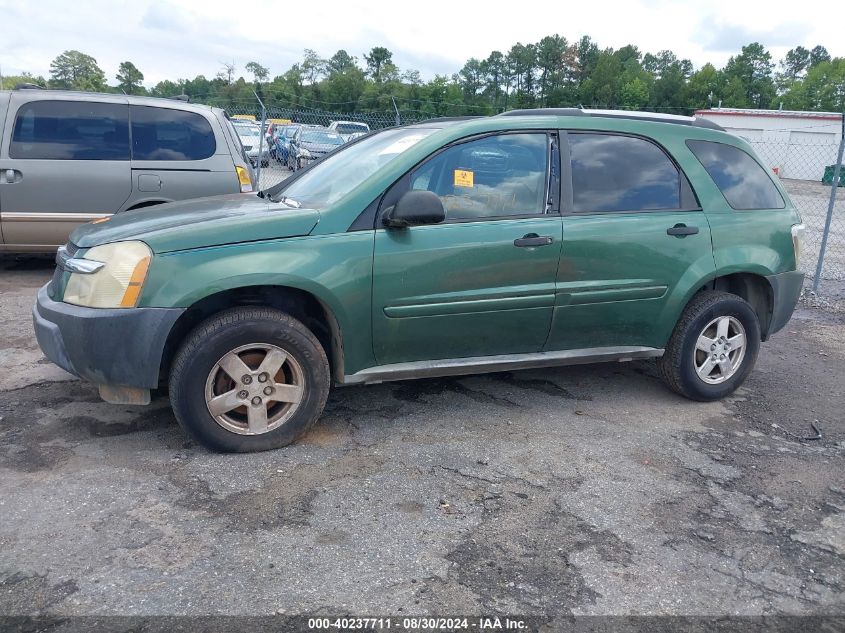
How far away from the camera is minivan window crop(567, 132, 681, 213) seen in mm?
4266

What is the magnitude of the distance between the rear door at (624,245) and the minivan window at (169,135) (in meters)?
4.41

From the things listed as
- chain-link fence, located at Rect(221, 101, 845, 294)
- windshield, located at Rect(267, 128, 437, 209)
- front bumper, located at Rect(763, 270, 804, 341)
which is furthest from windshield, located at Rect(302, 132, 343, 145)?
front bumper, located at Rect(763, 270, 804, 341)

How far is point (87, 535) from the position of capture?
294cm

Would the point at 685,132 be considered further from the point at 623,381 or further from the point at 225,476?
the point at 225,476

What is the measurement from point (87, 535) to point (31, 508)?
0.38m

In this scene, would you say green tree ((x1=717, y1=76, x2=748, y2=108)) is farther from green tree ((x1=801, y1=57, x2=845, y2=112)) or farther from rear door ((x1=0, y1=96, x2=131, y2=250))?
rear door ((x1=0, y1=96, x2=131, y2=250))

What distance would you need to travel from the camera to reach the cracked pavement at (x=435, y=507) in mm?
2672

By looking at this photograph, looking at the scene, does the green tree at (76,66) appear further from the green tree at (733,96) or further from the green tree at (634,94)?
→ the green tree at (733,96)

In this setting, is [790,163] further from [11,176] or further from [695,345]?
[11,176]

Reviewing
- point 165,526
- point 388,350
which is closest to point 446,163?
point 388,350

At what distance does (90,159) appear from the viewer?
699cm

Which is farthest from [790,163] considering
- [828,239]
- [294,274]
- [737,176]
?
[294,274]

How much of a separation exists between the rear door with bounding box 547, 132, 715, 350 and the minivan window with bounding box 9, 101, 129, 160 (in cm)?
486

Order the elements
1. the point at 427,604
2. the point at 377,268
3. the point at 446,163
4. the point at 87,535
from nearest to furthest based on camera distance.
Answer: the point at 427,604 → the point at 87,535 → the point at 377,268 → the point at 446,163
